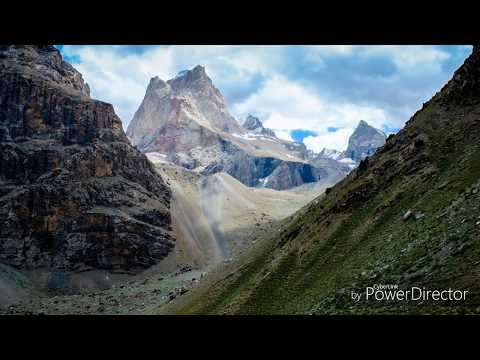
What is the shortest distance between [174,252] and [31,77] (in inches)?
4169

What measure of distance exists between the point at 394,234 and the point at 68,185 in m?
158

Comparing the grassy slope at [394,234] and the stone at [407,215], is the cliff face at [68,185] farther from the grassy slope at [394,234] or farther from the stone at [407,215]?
the stone at [407,215]

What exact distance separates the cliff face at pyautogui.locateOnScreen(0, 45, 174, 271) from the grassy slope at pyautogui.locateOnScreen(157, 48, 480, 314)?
128 meters

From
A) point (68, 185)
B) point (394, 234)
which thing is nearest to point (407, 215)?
point (394, 234)

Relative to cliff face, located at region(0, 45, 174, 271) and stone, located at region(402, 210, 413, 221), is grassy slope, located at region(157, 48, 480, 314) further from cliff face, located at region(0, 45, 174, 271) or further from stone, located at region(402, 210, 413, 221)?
cliff face, located at region(0, 45, 174, 271)

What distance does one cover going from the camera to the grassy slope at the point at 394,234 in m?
18.9

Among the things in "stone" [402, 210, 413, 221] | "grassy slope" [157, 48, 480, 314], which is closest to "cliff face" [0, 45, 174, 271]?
"grassy slope" [157, 48, 480, 314]

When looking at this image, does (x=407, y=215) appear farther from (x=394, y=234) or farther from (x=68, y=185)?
(x=68, y=185)

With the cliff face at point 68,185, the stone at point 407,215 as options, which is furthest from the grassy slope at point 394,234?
the cliff face at point 68,185
